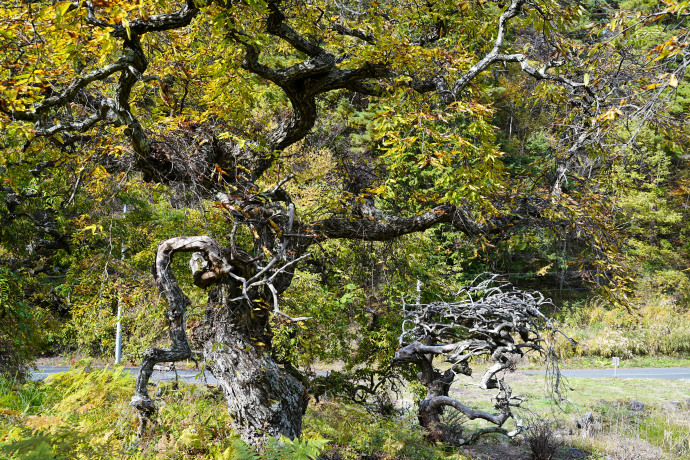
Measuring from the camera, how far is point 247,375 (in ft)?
14.0

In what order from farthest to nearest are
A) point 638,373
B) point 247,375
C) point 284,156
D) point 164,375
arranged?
point 638,373 → point 164,375 → point 284,156 → point 247,375

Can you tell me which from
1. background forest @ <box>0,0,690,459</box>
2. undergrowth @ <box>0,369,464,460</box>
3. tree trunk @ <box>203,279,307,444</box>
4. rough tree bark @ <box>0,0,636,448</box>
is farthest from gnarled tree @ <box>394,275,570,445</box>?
tree trunk @ <box>203,279,307,444</box>

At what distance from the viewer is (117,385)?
18.1 feet

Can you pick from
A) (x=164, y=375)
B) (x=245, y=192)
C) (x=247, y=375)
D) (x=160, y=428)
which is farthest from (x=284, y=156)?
(x=164, y=375)

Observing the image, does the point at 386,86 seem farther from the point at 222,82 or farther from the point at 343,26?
the point at 222,82

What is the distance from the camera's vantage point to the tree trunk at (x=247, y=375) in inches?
166

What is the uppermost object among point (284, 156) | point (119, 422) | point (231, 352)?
point (284, 156)

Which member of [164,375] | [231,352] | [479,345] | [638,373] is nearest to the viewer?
[231,352]

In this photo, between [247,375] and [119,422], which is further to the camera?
[119,422]

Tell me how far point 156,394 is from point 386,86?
455 cm

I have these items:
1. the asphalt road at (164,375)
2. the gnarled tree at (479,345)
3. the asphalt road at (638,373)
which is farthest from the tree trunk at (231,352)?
the asphalt road at (638,373)

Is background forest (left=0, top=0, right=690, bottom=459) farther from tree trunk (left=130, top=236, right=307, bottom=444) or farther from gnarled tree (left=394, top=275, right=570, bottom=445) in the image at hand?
gnarled tree (left=394, top=275, right=570, bottom=445)

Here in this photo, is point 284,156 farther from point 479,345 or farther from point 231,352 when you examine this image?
point 479,345

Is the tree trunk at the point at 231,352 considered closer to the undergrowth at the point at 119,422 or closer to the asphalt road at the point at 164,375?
the undergrowth at the point at 119,422
